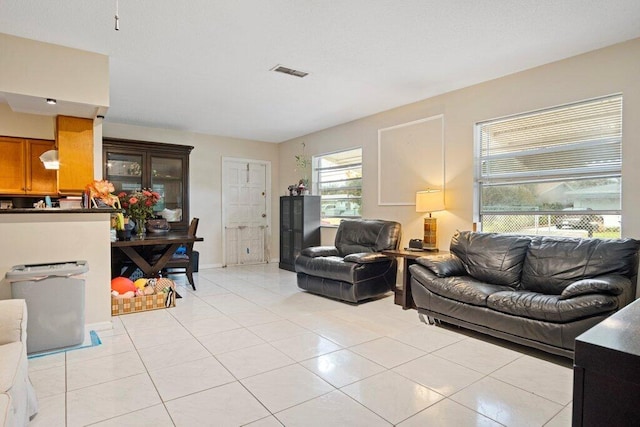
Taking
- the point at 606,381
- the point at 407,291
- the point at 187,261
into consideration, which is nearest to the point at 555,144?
the point at 407,291

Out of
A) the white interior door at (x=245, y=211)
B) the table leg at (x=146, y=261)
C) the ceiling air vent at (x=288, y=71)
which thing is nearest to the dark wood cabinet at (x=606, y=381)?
the ceiling air vent at (x=288, y=71)

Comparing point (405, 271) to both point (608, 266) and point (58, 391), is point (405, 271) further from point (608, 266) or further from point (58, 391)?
point (58, 391)

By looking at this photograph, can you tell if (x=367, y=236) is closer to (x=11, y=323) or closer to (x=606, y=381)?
(x=11, y=323)

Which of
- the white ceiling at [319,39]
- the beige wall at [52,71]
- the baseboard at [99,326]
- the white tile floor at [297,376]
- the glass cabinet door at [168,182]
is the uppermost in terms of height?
the white ceiling at [319,39]

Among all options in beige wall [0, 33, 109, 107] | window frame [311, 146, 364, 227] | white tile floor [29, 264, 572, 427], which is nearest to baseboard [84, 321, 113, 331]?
white tile floor [29, 264, 572, 427]

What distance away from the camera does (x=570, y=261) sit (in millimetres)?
2949

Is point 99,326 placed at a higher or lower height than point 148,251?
lower

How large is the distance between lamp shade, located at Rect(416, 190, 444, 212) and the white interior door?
155 inches

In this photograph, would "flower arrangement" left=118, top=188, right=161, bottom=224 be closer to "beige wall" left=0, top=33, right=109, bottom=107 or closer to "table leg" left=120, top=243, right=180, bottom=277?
"table leg" left=120, top=243, right=180, bottom=277

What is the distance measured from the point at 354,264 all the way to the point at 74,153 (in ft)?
10.1

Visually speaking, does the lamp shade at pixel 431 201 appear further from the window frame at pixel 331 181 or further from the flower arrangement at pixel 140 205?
the flower arrangement at pixel 140 205

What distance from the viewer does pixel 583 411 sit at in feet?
2.29

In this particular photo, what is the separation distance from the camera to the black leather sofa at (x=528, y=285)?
8.06 feet

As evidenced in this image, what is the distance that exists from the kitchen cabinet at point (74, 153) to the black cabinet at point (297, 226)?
327 centimetres
